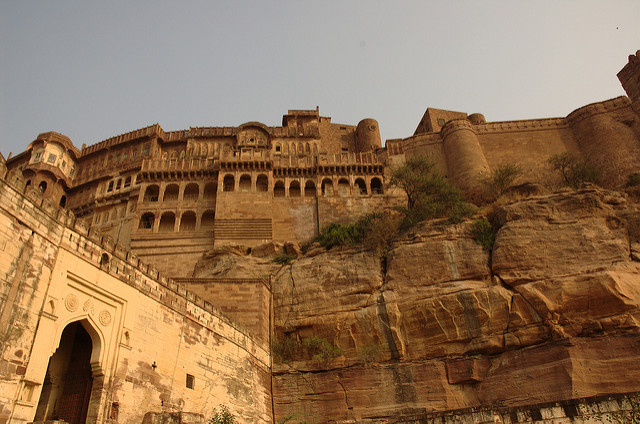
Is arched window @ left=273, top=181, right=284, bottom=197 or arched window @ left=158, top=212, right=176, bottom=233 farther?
arched window @ left=273, top=181, right=284, bottom=197

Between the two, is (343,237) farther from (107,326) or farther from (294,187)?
→ (107,326)

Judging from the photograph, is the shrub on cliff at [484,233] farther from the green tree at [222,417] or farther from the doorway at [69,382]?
the doorway at [69,382]

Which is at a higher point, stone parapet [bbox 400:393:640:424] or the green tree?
the green tree

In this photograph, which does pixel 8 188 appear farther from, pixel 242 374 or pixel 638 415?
pixel 638 415

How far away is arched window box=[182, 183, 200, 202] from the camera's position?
1187 inches

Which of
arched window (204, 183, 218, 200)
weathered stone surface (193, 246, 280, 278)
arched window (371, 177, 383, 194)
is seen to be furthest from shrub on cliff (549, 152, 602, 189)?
arched window (204, 183, 218, 200)

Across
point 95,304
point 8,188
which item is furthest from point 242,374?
point 8,188

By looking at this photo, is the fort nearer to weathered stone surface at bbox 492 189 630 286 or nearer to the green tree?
the green tree

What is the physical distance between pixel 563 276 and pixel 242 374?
440 inches

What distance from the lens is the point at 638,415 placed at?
8180 mm

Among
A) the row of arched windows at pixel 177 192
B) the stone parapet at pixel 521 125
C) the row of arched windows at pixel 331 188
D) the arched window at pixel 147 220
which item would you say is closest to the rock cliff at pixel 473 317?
the row of arched windows at pixel 331 188

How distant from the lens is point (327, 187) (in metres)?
30.2

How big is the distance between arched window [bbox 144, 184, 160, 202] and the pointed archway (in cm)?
1864

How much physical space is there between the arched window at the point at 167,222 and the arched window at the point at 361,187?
11437 millimetres
